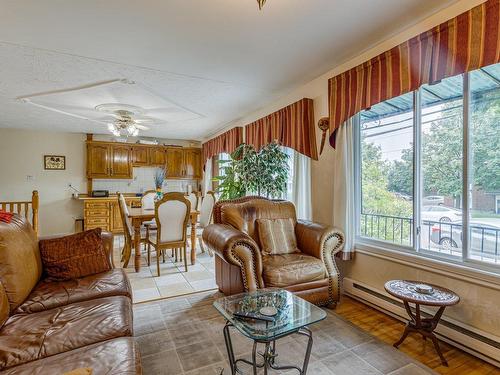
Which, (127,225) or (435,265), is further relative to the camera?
(127,225)

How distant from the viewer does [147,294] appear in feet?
9.66

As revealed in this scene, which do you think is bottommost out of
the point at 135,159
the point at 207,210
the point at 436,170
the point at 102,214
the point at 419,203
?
the point at 102,214

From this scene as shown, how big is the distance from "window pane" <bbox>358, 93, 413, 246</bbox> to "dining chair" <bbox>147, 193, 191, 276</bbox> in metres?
2.27

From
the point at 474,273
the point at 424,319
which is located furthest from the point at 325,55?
the point at 424,319

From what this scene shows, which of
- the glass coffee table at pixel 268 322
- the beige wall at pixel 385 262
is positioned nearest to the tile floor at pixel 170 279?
the glass coffee table at pixel 268 322

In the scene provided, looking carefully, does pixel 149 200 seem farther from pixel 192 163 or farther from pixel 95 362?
pixel 95 362

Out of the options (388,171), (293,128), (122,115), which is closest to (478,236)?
(388,171)

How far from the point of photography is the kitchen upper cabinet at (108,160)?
250 inches

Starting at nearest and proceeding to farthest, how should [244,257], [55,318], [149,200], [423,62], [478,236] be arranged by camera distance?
[55,318], [478,236], [423,62], [244,257], [149,200]

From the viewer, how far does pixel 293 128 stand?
3584mm

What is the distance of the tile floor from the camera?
9.82ft

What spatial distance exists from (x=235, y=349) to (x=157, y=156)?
583 centimetres

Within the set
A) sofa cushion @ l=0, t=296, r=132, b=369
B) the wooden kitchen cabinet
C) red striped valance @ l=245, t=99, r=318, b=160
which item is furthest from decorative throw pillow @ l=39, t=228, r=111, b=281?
the wooden kitchen cabinet

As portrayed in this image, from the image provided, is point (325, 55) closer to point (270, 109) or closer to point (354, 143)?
point (354, 143)
